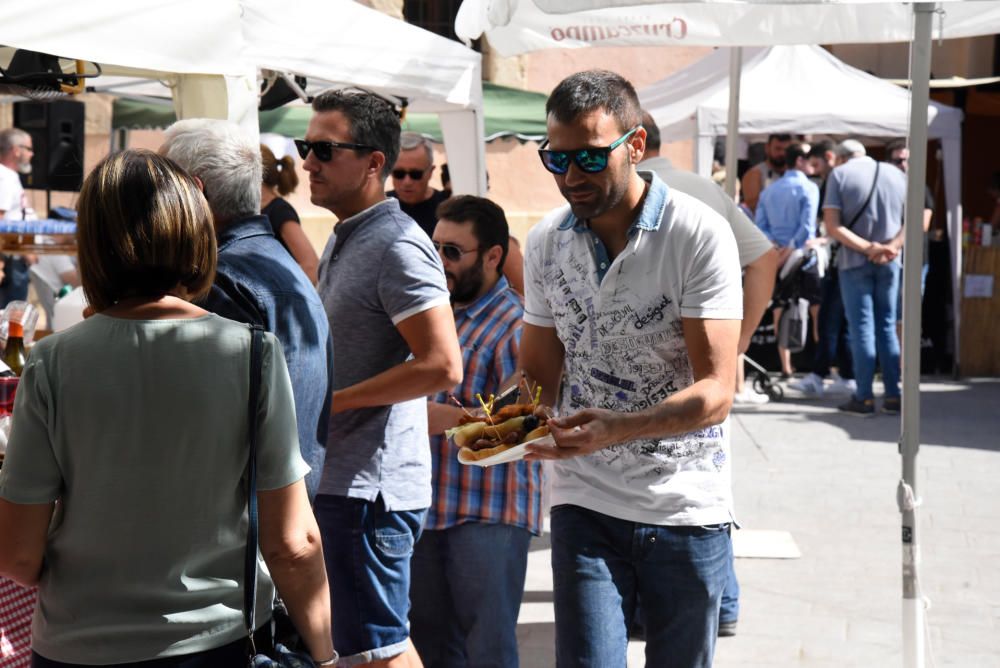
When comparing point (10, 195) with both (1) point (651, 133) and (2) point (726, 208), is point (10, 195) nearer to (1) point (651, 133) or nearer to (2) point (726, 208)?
(1) point (651, 133)

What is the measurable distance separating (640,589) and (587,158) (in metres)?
0.99

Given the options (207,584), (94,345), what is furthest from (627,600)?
(94,345)

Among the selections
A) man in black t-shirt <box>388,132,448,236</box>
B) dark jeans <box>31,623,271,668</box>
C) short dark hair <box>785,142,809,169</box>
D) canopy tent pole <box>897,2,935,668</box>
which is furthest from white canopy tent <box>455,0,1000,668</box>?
short dark hair <box>785,142,809,169</box>

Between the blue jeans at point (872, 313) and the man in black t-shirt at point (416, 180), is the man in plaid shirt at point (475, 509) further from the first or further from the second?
the blue jeans at point (872, 313)

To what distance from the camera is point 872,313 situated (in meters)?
10.4

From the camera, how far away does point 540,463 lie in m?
4.18

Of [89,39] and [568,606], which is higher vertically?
[89,39]

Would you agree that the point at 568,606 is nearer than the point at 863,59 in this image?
Yes

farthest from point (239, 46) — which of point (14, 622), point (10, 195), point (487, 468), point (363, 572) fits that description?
point (10, 195)

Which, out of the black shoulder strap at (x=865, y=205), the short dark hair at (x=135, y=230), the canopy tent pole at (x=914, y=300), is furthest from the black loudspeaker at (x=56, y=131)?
the short dark hair at (x=135, y=230)

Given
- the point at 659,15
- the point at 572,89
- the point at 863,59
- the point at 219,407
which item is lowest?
the point at 219,407

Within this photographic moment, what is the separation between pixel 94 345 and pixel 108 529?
297 mm

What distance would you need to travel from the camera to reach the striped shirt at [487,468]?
3975 millimetres

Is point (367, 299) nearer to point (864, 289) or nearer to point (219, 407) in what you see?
point (219, 407)
